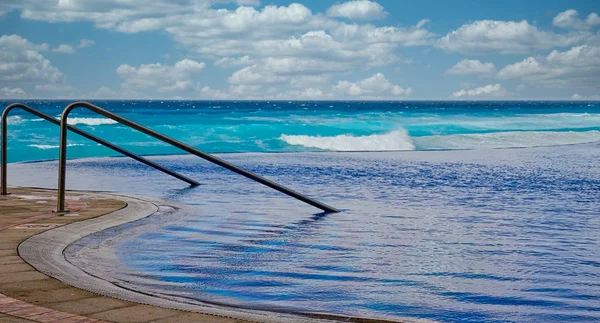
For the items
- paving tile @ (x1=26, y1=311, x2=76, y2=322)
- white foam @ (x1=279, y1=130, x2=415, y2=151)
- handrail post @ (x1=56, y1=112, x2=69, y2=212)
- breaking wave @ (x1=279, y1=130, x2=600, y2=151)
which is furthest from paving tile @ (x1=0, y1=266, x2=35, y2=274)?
white foam @ (x1=279, y1=130, x2=415, y2=151)

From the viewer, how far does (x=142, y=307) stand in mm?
5312

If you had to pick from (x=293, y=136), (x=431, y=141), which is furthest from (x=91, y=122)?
(x=431, y=141)

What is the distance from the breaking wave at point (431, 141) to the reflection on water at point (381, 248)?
2237cm

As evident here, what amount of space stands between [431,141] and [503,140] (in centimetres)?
459

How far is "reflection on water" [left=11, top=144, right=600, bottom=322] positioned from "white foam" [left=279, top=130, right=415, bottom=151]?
73.6 ft

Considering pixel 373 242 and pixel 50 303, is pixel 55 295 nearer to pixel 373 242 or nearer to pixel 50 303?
pixel 50 303

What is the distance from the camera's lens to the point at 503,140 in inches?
1709

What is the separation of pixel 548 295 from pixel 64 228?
5415 mm

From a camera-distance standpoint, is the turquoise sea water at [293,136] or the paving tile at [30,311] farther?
the turquoise sea water at [293,136]

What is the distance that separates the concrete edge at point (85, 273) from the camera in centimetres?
560

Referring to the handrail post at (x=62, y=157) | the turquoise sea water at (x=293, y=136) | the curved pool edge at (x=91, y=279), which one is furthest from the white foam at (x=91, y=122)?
the curved pool edge at (x=91, y=279)

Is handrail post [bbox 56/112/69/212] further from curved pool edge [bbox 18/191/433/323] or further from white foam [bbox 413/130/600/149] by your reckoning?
white foam [bbox 413/130/600/149]

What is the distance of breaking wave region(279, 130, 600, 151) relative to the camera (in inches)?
1574

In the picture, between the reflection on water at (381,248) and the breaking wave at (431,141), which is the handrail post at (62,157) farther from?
the breaking wave at (431,141)
